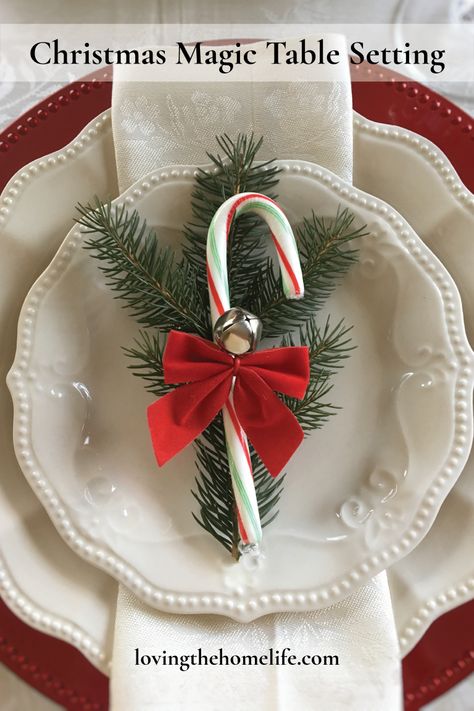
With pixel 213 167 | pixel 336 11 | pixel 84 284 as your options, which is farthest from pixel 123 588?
pixel 336 11

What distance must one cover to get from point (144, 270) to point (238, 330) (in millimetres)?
118

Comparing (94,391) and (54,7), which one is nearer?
(94,391)

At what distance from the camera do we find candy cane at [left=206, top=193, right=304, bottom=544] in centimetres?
53

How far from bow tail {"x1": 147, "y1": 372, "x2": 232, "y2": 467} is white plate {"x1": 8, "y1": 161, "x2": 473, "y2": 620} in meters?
0.09

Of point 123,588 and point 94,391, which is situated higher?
point 94,391

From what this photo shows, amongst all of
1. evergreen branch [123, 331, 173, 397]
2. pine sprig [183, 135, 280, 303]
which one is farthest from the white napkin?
evergreen branch [123, 331, 173, 397]

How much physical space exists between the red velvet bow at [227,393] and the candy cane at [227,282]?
0.02 metres

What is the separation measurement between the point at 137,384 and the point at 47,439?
0.10 m

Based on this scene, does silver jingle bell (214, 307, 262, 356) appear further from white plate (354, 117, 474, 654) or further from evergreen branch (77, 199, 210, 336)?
white plate (354, 117, 474, 654)

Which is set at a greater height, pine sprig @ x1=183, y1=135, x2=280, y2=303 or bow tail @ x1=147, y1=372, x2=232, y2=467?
pine sprig @ x1=183, y1=135, x2=280, y2=303

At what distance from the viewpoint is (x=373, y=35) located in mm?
746

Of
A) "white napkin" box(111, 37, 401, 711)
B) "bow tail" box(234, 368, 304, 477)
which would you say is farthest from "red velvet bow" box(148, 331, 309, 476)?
"white napkin" box(111, 37, 401, 711)

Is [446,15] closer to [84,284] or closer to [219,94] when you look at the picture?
[219,94]

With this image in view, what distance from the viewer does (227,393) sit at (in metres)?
0.54
